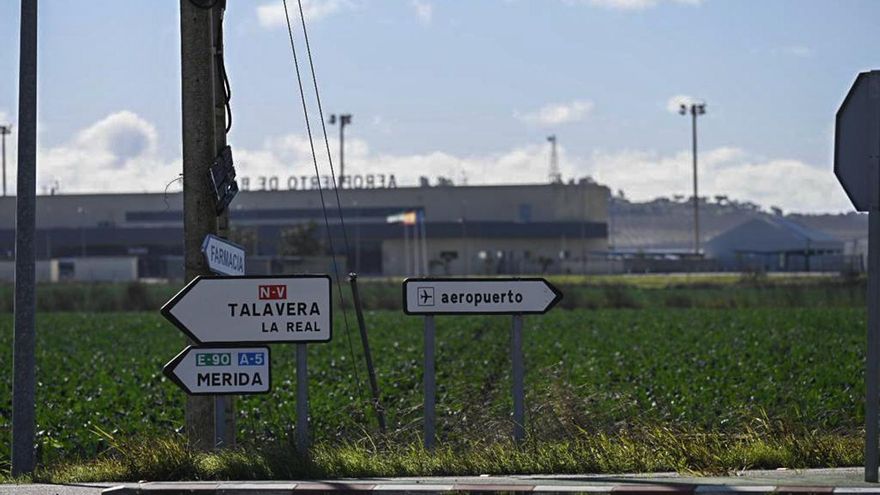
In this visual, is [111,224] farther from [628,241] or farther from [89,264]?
[628,241]

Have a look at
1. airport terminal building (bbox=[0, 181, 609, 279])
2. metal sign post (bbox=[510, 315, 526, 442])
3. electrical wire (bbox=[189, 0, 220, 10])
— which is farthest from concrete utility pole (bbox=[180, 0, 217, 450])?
airport terminal building (bbox=[0, 181, 609, 279])

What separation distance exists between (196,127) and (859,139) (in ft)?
17.7

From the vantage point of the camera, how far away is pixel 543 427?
41.8 feet

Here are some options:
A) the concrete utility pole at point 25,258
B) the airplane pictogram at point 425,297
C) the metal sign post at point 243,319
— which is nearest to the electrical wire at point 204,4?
the concrete utility pole at point 25,258

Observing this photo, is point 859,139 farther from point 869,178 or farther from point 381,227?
point 381,227

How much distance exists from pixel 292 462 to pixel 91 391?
12.4 m

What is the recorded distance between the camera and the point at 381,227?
98.5 m

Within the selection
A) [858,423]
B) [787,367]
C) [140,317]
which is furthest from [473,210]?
[858,423]

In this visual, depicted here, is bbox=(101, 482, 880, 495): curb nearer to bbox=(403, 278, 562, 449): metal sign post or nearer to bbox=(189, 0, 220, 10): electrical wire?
bbox=(403, 278, 562, 449): metal sign post

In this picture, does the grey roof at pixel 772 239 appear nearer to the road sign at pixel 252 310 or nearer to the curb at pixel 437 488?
the road sign at pixel 252 310

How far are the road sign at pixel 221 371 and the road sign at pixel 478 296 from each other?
4.30 ft

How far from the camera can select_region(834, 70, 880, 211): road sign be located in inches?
373

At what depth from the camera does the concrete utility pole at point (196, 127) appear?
464 inches

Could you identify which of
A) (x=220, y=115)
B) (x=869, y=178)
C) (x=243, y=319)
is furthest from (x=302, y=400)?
(x=869, y=178)
